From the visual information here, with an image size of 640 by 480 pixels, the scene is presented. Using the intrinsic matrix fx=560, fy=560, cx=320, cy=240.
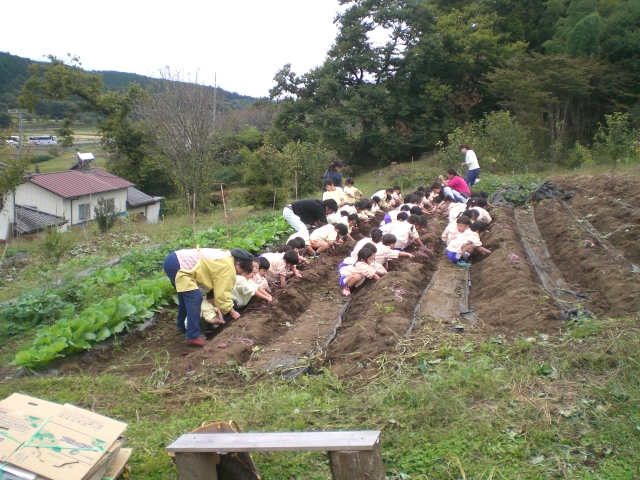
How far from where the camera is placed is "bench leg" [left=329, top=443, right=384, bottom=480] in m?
3.06

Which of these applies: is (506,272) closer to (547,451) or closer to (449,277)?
(449,277)

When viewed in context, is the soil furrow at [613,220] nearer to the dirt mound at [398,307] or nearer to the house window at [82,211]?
the dirt mound at [398,307]

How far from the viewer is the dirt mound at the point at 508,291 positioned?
5945mm

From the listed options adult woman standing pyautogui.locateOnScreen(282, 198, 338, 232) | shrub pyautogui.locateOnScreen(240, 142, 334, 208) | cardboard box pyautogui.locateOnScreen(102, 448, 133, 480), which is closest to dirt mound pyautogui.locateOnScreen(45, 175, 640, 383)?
adult woman standing pyautogui.locateOnScreen(282, 198, 338, 232)

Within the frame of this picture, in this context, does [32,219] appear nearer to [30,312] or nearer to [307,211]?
[307,211]

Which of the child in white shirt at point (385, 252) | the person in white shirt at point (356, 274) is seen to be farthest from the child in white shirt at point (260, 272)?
the child in white shirt at point (385, 252)

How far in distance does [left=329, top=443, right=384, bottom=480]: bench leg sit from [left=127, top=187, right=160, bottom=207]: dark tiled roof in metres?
Answer: 29.2

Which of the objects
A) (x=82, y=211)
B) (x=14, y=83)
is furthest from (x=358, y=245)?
(x=14, y=83)

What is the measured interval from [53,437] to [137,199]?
29.1 metres

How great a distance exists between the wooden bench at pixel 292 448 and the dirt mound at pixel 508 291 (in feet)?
10.6

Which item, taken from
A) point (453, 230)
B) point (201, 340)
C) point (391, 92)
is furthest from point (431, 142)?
point (201, 340)

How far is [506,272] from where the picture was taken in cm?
781

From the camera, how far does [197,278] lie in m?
6.47

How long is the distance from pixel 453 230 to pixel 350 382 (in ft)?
20.0
